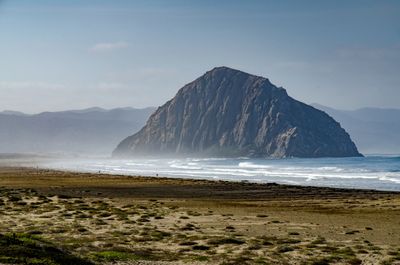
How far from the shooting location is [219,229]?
26.5 meters

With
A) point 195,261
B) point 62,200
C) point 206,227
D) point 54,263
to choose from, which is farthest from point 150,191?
point 54,263

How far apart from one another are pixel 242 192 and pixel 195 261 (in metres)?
35.4

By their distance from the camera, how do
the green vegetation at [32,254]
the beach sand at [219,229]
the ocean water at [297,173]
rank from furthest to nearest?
the ocean water at [297,173] → the beach sand at [219,229] → the green vegetation at [32,254]

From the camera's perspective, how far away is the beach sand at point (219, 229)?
19672 millimetres

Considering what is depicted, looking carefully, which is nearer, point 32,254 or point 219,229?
point 32,254

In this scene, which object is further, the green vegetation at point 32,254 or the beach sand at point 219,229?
the beach sand at point 219,229

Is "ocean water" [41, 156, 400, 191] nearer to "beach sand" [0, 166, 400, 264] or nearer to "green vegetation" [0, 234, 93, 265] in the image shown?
"beach sand" [0, 166, 400, 264]

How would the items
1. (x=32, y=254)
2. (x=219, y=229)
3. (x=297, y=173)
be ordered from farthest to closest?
(x=297, y=173) → (x=219, y=229) → (x=32, y=254)

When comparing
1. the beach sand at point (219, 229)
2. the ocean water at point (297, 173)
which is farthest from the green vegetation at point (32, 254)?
the ocean water at point (297, 173)

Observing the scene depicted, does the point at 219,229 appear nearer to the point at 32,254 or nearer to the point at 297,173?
the point at 32,254

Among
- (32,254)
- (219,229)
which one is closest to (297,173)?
(219,229)

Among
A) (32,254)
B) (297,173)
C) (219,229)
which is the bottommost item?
(219,229)

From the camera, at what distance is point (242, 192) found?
176ft

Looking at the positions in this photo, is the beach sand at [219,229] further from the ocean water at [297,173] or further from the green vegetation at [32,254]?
the ocean water at [297,173]
